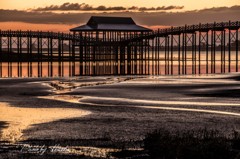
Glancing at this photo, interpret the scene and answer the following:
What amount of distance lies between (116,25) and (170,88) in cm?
5589

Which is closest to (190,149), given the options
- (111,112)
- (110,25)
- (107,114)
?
(107,114)

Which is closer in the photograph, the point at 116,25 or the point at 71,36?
the point at 71,36

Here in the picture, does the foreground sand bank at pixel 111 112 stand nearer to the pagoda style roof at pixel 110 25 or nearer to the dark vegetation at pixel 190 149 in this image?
the dark vegetation at pixel 190 149

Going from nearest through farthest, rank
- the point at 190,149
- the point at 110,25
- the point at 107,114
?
the point at 190,149 < the point at 107,114 < the point at 110,25

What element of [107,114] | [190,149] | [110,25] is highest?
[110,25]

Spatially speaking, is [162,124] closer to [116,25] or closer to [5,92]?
[5,92]

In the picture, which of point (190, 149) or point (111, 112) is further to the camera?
point (111, 112)

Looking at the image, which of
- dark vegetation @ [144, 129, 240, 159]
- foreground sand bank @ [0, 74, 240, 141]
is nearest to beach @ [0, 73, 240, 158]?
foreground sand bank @ [0, 74, 240, 141]

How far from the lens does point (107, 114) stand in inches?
1040

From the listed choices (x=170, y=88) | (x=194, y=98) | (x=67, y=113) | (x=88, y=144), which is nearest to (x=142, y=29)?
(x=170, y=88)

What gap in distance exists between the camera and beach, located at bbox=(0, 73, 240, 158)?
789 inches

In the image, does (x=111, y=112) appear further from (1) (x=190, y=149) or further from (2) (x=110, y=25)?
(2) (x=110, y=25)

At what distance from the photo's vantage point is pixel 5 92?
129 feet

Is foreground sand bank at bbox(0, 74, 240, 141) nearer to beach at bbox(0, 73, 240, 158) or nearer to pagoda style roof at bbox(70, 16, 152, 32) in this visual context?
beach at bbox(0, 73, 240, 158)
